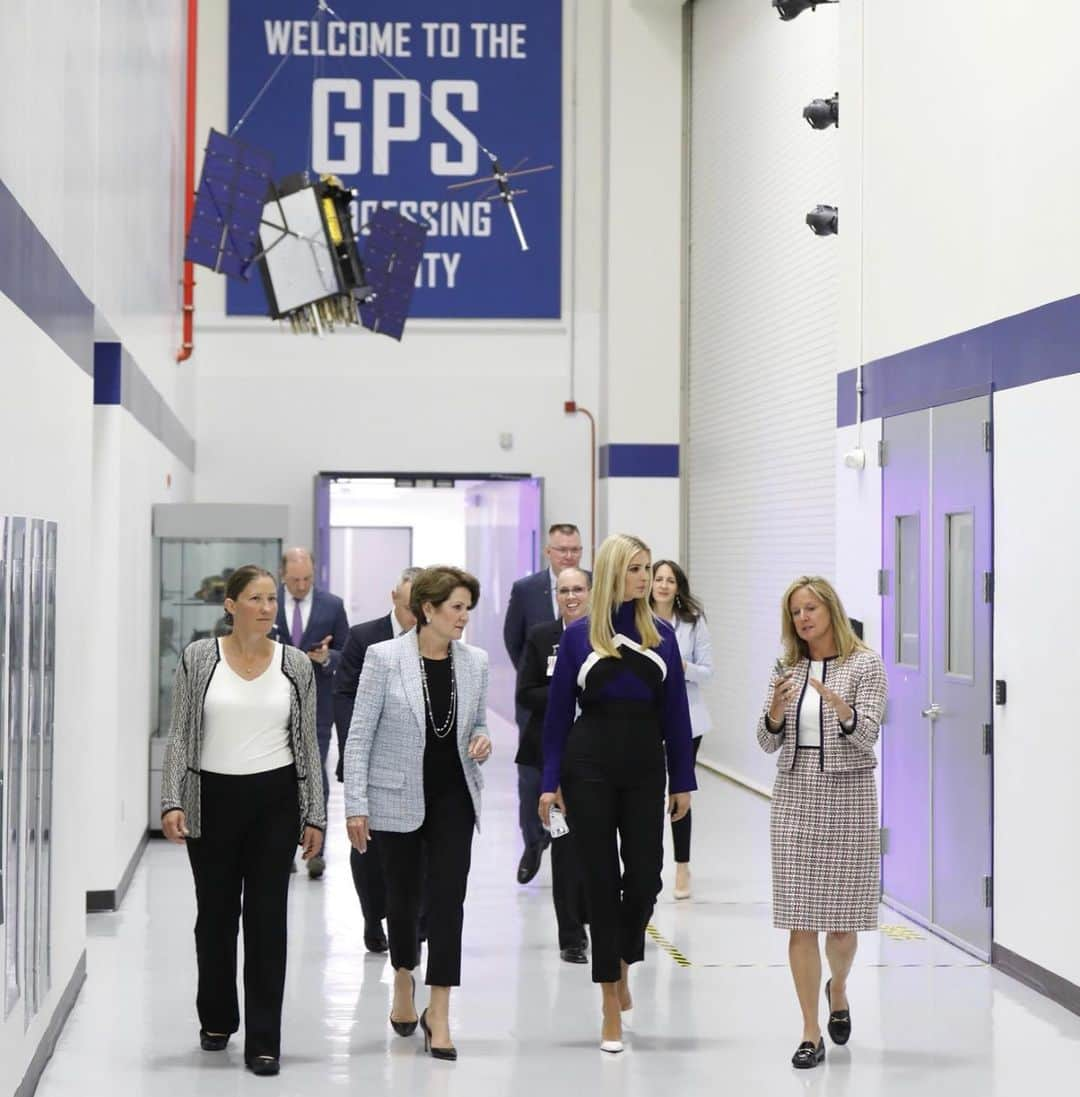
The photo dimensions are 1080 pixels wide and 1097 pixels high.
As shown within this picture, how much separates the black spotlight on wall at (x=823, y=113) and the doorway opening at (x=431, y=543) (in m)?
7.85

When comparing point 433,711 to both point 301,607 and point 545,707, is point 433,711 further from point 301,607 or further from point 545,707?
point 301,607

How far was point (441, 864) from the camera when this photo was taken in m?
5.41

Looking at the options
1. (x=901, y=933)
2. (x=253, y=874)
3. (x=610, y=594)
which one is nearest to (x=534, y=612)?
(x=901, y=933)

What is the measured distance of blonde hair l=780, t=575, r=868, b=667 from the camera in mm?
5473

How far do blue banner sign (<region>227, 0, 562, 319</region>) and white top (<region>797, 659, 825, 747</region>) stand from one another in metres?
10.2

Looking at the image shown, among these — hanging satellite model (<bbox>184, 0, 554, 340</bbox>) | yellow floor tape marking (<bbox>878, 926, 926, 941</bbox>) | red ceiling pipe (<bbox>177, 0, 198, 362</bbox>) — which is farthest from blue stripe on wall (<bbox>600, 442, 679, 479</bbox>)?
yellow floor tape marking (<bbox>878, 926, 926, 941</bbox>)

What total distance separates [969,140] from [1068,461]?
68.1 inches

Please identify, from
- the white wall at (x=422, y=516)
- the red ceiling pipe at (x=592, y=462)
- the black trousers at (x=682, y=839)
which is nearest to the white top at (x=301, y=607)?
the black trousers at (x=682, y=839)

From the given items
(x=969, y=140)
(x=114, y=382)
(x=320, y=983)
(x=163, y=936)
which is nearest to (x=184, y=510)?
(x=114, y=382)

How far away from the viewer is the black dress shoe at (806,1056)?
5.43m

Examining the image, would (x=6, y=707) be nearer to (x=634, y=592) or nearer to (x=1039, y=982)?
(x=634, y=592)

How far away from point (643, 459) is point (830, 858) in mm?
9867

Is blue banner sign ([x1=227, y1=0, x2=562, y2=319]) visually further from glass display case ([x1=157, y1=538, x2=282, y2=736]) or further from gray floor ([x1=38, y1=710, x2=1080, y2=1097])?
gray floor ([x1=38, y1=710, x2=1080, y2=1097])

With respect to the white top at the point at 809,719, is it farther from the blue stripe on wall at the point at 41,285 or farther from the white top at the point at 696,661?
the white top at the point at 696,661
